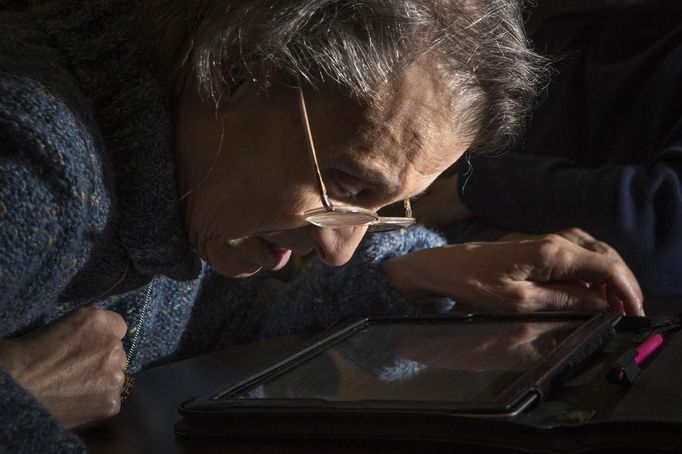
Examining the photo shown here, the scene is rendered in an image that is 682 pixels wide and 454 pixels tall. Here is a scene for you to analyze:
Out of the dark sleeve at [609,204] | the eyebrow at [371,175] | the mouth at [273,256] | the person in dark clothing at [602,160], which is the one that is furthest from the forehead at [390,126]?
the dark sleeve at [609,204]

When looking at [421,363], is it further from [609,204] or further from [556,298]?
[609,204]

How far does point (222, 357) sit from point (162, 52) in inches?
13.3

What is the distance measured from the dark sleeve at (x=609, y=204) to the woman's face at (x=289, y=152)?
0.56 metres

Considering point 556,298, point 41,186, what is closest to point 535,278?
point 556,298

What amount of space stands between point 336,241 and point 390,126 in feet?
0.51

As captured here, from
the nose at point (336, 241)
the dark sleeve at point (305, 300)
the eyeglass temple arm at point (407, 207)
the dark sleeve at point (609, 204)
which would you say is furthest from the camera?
the dark sleeve at point (609, 204)

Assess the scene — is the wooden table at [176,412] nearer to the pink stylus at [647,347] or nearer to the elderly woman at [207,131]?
the elderly woman at [207,131]

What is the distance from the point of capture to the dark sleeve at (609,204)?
1229 mm

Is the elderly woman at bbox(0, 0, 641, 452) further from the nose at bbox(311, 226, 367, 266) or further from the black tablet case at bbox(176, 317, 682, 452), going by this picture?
the black tablet case at bbox(176, 317, 682, 452)

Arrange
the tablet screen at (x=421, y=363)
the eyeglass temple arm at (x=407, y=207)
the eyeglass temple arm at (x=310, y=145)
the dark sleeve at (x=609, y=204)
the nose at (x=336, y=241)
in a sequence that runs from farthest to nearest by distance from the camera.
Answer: the dark sleeve at (x=609, y=204) < the eyeglass temple arm at (x=407, y=207) < the nose at (x=336, y=241) < the eyeglass temple arm at (x=310, y=145) < the tablet screen at (x=421, y=363)

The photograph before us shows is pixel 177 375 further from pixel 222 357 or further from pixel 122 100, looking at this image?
pixel 122 100

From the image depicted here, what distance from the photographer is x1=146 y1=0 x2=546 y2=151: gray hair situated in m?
0.68

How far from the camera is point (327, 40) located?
0.69 metres

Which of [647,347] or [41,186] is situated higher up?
[41,186]
